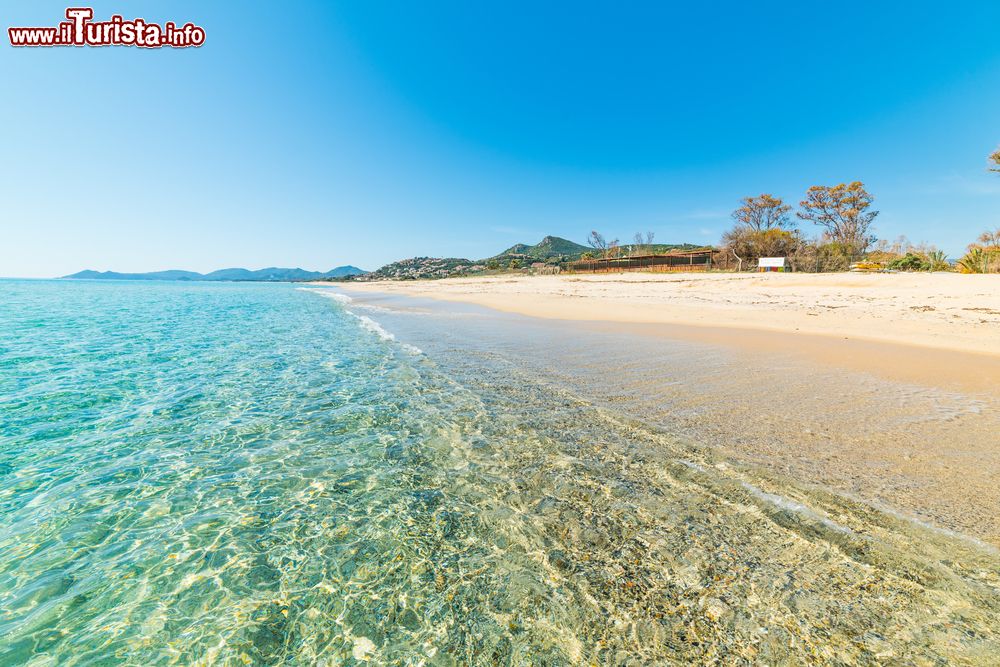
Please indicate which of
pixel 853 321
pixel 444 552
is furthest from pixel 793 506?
pixel 853 321

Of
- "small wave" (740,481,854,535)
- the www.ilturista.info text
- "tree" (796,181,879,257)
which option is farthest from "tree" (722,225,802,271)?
the www.ilturista.info text

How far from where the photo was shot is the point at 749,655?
211 centimetres

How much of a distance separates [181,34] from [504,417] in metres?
19.2

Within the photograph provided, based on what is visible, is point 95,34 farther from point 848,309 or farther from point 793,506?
point 848,309

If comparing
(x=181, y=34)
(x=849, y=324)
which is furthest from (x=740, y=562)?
(x=181, y=34)

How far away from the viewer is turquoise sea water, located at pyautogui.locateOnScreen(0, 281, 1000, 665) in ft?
7.37

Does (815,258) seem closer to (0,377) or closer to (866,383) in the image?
(866,383)

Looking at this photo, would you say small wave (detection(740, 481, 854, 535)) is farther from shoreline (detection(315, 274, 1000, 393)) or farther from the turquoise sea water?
shoreline (detection(315, 274, 1000, 393))

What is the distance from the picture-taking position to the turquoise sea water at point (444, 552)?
2246mm

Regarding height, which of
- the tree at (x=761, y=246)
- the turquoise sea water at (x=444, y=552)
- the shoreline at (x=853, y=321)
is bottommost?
the turquoise sea water at (x=444, y=552)

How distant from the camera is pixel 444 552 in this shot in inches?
119

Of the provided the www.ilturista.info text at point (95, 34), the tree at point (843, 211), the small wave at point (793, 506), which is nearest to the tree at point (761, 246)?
the tree at point (843, 211)

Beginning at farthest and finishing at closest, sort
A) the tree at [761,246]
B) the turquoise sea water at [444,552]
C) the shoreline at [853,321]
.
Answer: the tree at [761,246] < the shoreline at [853,321] < the turquoise sea water at [444,552]

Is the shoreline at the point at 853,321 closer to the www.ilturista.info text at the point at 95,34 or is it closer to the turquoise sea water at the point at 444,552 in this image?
the turquoise sea water at the point at 444,552
